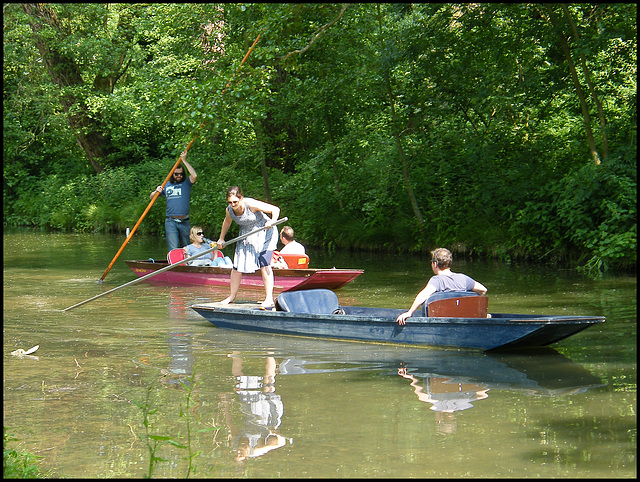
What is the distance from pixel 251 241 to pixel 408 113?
823 cm

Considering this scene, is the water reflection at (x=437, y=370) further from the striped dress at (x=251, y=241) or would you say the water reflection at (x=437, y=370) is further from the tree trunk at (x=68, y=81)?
the tree trunk at (x=68, y=81)

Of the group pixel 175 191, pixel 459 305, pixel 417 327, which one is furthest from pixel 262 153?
pixel 459 305

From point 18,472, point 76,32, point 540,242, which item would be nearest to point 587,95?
point 540,242

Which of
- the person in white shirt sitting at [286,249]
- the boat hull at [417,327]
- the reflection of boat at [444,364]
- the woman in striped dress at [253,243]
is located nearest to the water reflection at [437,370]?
the reflection of boat at [444,364]

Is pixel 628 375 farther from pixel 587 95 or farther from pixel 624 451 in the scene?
pixel 587 95

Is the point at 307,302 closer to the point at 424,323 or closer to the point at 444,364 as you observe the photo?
the point at 424,323

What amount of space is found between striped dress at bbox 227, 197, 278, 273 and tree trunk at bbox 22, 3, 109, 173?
15681 millimetres

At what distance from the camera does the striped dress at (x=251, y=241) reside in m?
9.00

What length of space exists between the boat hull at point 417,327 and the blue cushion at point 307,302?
0.19m

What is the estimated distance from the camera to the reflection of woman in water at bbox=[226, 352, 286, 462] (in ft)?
15.4

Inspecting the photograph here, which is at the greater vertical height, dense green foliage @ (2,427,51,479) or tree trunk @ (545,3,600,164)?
tree trunk @ (545,3,600,164)

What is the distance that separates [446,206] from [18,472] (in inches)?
528

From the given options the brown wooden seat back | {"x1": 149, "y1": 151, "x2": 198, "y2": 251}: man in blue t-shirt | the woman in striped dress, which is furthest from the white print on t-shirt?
the brown wooden seat back

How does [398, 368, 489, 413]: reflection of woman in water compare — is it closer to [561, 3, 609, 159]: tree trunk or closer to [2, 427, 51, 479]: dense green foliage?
[2, 427, 51, 479]: dense green foliage
